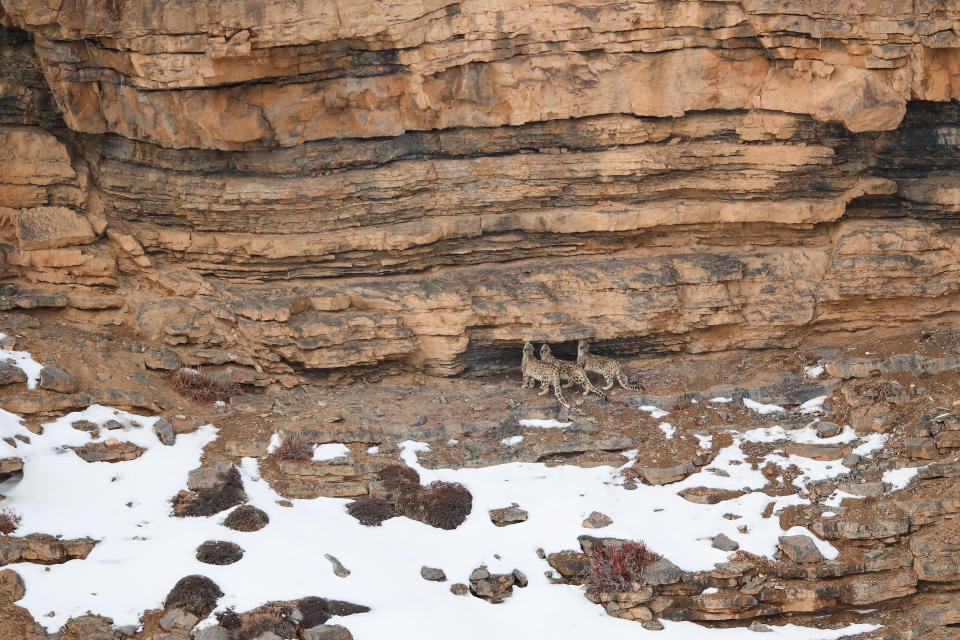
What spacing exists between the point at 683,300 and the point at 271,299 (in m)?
9.53

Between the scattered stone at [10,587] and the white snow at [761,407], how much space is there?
1430 cm

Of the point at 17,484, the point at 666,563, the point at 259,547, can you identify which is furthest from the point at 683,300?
the point at 17,484

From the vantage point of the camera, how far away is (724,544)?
55.1ft

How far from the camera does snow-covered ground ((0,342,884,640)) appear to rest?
15461 millimetres

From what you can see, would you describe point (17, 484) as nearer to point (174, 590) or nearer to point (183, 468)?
point (183, 468)

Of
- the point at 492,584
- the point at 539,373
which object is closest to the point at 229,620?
the point at 492,584

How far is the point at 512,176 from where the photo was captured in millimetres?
22531

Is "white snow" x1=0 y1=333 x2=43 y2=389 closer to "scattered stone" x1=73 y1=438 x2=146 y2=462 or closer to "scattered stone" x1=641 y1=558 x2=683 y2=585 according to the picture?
"scattered stone" x1=73 y1=438 x2=146 y2=462

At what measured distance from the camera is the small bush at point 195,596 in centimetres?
1520

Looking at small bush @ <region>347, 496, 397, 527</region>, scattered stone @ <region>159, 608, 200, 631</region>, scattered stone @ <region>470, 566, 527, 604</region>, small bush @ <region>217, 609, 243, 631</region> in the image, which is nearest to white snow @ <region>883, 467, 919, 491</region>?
scattered stone @ <region>470, 566, 527, 604</region>

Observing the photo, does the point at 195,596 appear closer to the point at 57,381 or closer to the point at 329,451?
the point at 329,451

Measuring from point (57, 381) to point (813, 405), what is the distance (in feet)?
51.4

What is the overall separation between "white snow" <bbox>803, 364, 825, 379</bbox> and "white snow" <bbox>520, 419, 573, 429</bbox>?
18.1 feet

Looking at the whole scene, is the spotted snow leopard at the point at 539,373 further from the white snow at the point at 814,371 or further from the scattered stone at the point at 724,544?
the white snow at the point at 814,371
